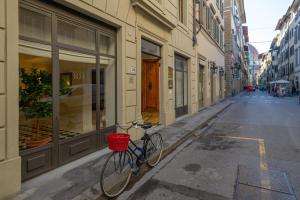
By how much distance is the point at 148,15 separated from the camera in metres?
8.72

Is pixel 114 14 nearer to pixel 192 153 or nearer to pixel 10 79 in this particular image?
pixel 10 79

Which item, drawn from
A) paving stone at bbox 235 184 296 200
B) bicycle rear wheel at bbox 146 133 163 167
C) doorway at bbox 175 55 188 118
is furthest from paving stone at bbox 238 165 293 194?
doorway at bbox 175 55 188 118

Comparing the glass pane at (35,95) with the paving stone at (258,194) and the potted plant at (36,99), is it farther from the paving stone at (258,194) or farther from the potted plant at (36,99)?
the paving stone at (258,194)

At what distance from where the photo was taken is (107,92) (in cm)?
702

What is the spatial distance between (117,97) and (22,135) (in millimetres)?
2983

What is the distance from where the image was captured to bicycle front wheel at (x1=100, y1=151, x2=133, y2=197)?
404 cm

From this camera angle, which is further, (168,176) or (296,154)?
(296,154)

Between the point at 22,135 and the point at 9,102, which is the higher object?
the point at 9,102

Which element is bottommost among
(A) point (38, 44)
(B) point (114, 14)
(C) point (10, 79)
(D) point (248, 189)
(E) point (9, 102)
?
(D) point (248, 189)

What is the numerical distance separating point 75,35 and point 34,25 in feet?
3.56

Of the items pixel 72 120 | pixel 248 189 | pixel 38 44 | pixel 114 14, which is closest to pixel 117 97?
pixel 72 120

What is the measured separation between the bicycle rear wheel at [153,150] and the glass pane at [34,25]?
2.84 m

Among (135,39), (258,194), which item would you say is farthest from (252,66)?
(258,194)

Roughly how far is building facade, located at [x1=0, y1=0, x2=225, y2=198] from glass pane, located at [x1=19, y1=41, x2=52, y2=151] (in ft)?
0.05
